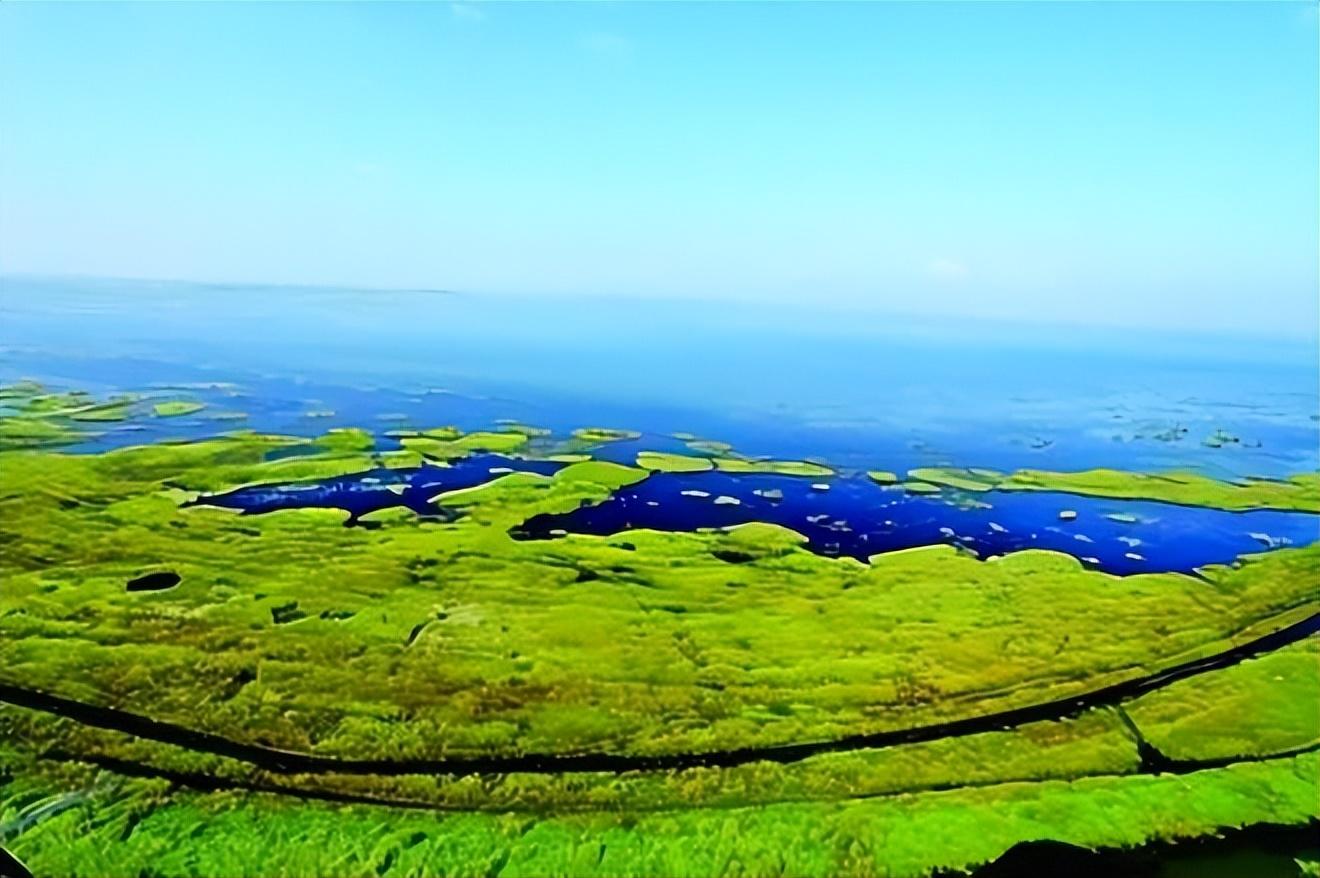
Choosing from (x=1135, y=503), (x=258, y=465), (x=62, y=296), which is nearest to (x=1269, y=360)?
(x=1135, y=503)

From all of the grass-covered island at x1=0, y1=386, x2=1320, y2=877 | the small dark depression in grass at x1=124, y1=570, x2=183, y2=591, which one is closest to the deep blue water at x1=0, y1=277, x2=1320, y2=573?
the grass-covered island at x1=0, y1=386, x2=1320, y2=877

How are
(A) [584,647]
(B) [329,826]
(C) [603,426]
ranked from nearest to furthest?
(B) [329,826]
(A) [584,647]
(C) [603,426]

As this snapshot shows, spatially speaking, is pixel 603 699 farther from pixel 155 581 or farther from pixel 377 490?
pixel 377 490

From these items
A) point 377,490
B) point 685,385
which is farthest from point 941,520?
point 685,385

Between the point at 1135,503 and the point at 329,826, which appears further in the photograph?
the point at 1135,503

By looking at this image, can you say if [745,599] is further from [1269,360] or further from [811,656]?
[1269,360]

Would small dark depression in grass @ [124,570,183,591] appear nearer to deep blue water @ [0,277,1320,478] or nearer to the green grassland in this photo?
deep blue water @ [0,277,1320,478]

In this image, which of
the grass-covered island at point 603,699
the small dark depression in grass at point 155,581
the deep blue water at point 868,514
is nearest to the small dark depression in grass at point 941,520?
the deep blue water at point 868,514
